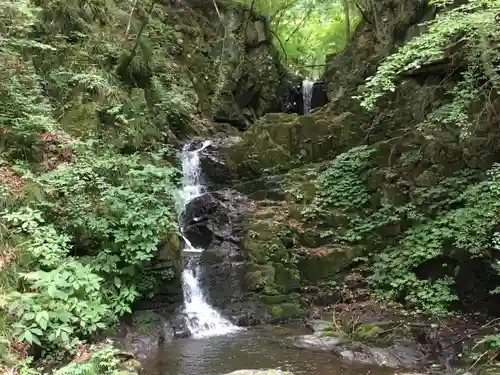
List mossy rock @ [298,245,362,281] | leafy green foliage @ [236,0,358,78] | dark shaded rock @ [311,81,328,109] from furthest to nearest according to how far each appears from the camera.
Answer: leafy green foliage @ [236,0,358,78] → dark shaded rock @ [311,81,328,109] → mossy rock @ [298,245,362,281]

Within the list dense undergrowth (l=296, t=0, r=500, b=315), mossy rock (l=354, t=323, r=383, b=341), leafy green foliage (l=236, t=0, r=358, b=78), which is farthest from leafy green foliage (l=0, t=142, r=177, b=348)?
leafy green foliage (l=236, t=0, r=358, b=78)

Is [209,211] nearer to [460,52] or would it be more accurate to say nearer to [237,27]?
[460,52]

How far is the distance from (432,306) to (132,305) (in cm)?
547

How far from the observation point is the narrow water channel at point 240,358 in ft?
21.9

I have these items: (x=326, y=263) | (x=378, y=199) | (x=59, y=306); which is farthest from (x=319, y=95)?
(x=59, y=306)

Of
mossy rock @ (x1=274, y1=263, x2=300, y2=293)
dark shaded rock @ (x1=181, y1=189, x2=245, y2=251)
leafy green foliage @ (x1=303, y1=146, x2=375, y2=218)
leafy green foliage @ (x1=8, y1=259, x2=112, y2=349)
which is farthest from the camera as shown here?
leafy green foliage @ (x1=303, y1=146, x2=375, y2=218)

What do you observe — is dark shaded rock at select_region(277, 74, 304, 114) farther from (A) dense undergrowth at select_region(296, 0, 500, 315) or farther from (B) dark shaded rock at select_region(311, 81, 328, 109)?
(A) dense undergrowth at select_region(296, 0, 500, 315)

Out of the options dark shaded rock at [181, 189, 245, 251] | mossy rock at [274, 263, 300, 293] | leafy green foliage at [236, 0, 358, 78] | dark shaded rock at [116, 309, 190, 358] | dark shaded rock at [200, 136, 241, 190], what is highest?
leafy green foliage at [236, 0, 358, 78]

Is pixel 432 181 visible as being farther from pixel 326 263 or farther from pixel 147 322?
pixel 147 322

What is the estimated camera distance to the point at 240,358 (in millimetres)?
7129

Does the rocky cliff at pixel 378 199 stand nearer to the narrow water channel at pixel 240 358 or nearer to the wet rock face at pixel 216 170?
the wet rock face at pixel 216 170

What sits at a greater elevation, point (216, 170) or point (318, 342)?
point (216, 170)

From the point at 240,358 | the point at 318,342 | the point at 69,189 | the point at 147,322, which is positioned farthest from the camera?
the point at 147,322

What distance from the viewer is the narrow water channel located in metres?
6.67
